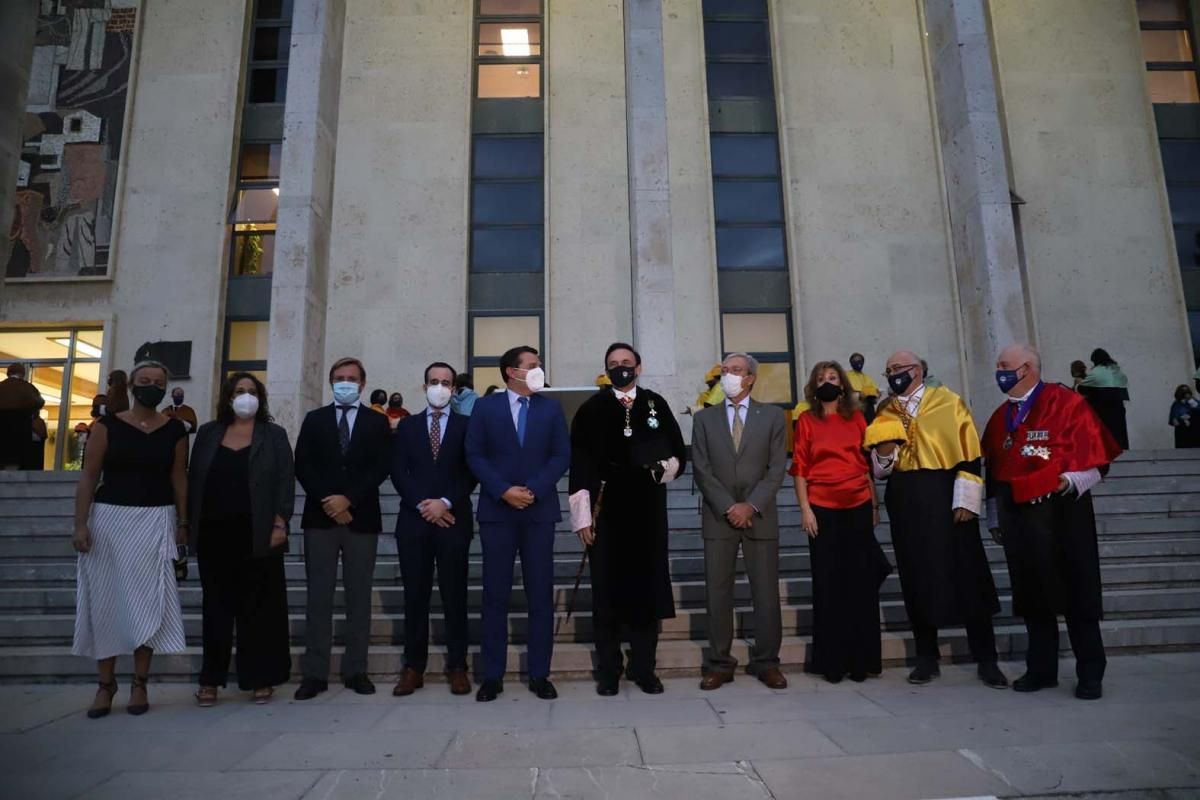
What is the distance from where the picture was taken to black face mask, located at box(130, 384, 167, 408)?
4.96 m

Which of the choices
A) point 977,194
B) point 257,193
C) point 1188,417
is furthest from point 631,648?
point 257,193

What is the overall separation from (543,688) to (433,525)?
1336 millimetres

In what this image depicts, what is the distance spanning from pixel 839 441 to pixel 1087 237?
1550 centimetres

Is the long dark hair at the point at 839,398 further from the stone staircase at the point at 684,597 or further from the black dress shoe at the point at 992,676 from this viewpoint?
the black dress shoe at the point at 992,676

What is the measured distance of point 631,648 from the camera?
5.32 m

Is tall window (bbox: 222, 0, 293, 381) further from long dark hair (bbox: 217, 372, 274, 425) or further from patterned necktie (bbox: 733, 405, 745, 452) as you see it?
patterned necktie (bbox: 733, 405, 745, 452)

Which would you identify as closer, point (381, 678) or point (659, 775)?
point (659, 775)

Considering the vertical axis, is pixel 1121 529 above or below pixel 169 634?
above

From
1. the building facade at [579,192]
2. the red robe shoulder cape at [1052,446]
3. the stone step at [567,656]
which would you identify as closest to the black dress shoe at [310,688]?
the stone step at [567,656]

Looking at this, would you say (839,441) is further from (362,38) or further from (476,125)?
(362,38)

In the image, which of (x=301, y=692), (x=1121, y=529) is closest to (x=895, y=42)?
(x=1121, y=529)

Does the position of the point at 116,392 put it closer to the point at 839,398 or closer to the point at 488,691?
the point at 488,691

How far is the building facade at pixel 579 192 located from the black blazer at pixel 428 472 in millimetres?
11142

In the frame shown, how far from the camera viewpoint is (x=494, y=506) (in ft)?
17.2
